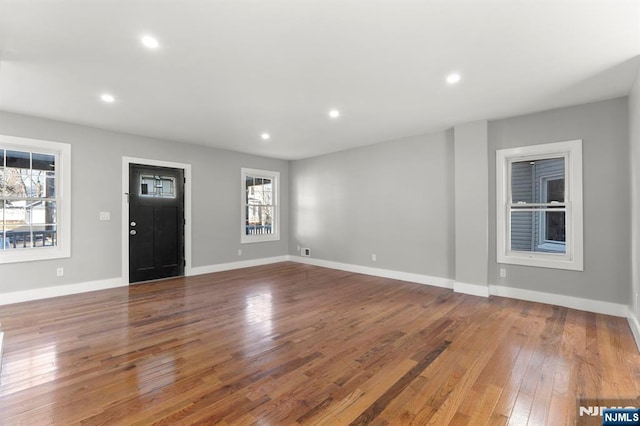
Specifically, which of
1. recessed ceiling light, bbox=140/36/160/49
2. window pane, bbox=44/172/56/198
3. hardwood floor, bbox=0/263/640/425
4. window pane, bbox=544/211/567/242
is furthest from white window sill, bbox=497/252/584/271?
window pane, bbox=44/172/56/198

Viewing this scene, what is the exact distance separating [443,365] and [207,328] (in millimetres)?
2358

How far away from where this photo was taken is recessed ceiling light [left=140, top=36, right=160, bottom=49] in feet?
7.64

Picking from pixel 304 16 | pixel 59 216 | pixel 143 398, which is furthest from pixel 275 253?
pixel 304 16

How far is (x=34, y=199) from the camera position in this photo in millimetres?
4258

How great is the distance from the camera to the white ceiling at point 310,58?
2.04 m

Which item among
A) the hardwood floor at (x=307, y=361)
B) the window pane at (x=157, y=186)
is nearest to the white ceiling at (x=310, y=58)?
the window pane at (x=157, y=186)

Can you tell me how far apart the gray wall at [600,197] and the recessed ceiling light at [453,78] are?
1875mm

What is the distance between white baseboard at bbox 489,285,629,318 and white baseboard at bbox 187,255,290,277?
4692 mm

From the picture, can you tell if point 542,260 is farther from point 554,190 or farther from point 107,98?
point 107,98

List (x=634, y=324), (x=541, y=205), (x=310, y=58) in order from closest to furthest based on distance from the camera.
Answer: (x=310, y=58) → (x=634, y=324) → (x=541, y=205)

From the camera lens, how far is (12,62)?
2676mm

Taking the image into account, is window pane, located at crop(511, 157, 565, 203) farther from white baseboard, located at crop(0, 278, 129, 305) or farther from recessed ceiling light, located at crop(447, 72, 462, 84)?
white baseboard, located at crop(0, 278, 129, 305)

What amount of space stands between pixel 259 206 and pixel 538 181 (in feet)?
18.0

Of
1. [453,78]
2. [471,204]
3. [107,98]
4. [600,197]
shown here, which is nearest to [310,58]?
[453,78]
